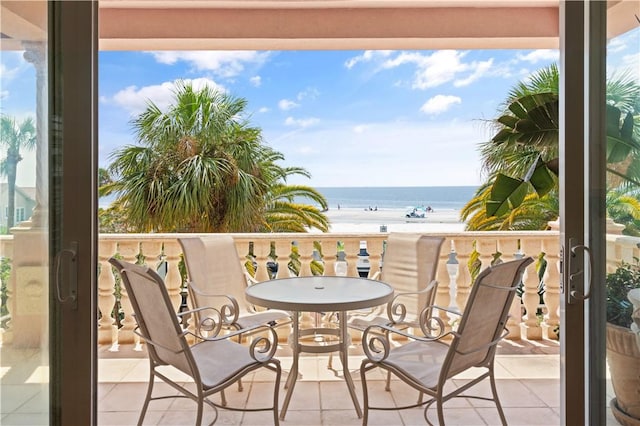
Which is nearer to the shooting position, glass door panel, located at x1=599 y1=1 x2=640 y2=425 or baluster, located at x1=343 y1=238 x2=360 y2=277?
glass door panel, located at x1=599 y1=1 x2=640 y2=425

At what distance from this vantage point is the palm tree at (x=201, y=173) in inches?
294

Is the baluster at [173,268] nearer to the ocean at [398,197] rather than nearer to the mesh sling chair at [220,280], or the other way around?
the mesh sling chair at [220,280]

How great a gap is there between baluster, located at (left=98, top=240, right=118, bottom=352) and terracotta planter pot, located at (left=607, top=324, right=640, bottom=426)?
3.44m

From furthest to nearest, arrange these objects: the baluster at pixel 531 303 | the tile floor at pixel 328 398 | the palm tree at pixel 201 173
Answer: the palm tree at pixel 201 173 → the baluster at pixel 531 303 → the tile floor at pixel 328 398

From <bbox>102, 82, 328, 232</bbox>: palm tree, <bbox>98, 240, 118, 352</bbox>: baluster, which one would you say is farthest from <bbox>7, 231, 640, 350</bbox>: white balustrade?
<bbox>102, 82, 328, 232</bbox>: palm tree

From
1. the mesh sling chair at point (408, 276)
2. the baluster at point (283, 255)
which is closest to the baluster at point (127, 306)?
the baluster at point (283, 255)

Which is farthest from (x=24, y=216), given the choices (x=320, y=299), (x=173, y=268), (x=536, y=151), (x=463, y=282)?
(x=536, y=151)

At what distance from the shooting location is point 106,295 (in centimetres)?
390

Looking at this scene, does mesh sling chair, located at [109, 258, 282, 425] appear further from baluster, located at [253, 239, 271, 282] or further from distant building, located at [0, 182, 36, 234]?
baluster, located at [253, 239, 271, 282]

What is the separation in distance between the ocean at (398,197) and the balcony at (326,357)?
2208 centimetres

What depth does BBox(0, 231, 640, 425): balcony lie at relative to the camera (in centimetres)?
287

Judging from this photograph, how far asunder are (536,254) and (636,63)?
255 centimetres

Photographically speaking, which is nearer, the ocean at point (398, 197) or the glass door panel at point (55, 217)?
the glass door panel at point (55, 217)

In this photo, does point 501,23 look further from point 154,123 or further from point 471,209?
point 154,123
